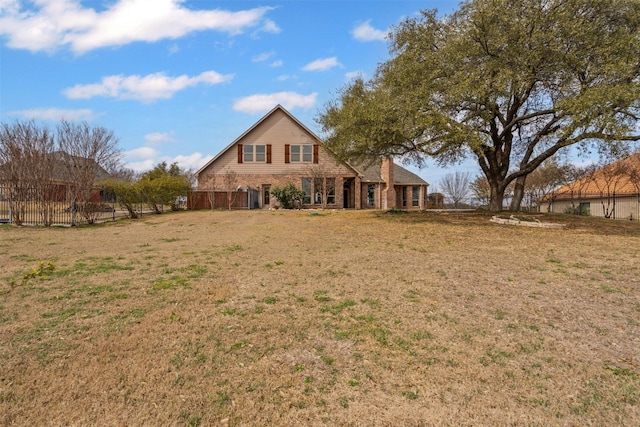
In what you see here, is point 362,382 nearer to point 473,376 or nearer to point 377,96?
point 473,376

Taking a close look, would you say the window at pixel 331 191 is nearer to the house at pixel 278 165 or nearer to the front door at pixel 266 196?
the house at pixel 278 165

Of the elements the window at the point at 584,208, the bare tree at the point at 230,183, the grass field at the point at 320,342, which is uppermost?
the bare tree at the point at 230,183

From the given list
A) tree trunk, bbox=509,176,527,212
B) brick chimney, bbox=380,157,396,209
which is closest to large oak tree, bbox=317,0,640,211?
tree trunk, bbox=509,176,527,212

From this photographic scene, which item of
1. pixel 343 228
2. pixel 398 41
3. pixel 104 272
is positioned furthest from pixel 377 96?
pixel 104 272

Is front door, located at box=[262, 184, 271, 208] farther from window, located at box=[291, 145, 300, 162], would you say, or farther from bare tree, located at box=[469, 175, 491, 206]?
bare tree, located at box=[469, 175, 491, 206]

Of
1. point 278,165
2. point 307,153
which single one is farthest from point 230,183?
point 307,153

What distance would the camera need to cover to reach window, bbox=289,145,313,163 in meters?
27.4

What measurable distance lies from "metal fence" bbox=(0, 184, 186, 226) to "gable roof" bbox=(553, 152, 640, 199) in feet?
87.3

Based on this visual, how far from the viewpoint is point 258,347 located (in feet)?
11.7

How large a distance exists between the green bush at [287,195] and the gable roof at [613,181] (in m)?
18.8

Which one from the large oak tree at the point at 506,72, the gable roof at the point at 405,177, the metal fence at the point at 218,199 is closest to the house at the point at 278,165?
the metal fence at the point at 218,199

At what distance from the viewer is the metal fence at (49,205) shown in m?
14.2

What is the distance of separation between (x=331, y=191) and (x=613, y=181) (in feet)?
63.7

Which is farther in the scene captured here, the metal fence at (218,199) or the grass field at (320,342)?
the metal fence at (218,199)
